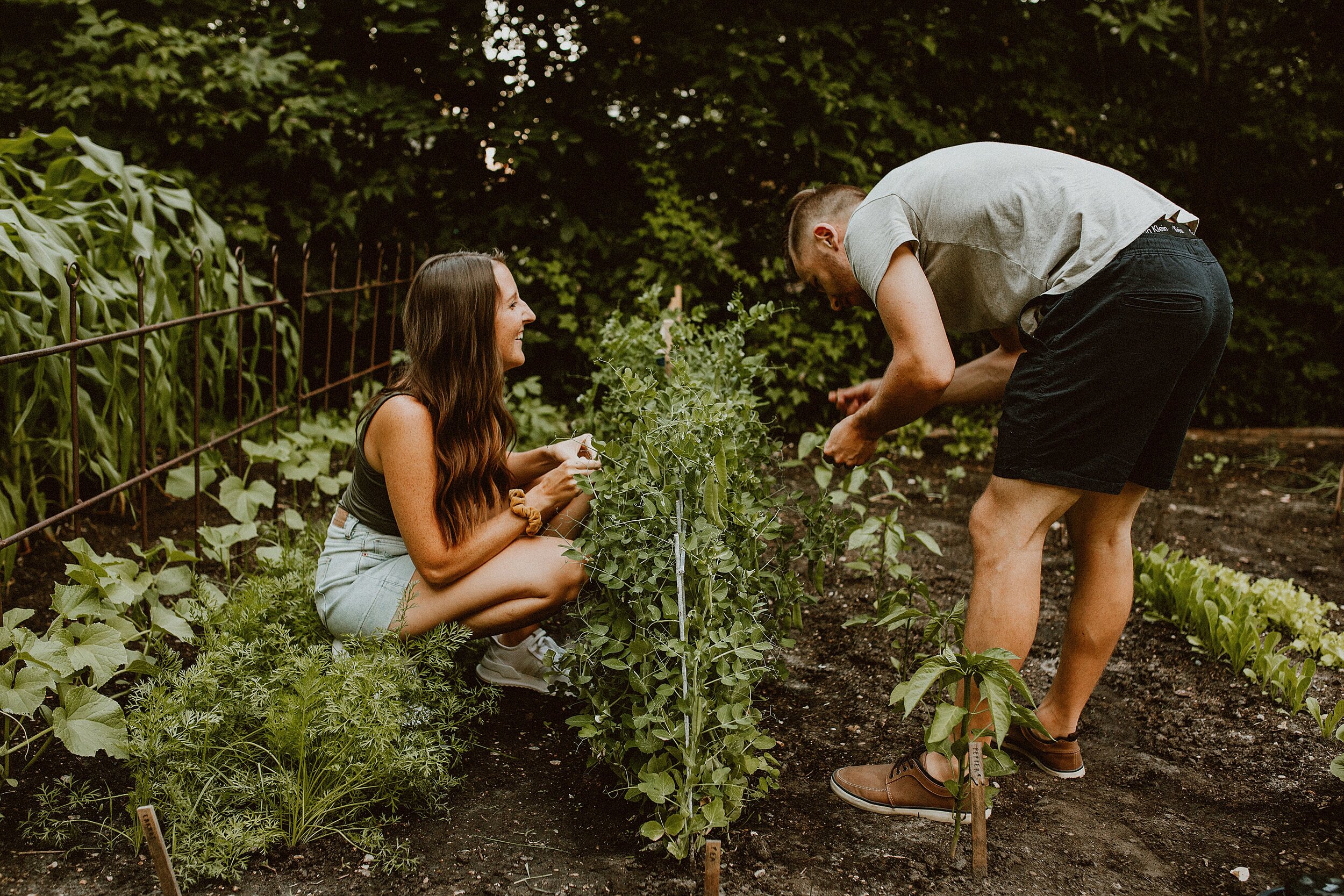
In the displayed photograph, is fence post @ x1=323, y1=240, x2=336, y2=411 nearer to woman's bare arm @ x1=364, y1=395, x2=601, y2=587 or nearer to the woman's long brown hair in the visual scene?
the woman's long brown hair

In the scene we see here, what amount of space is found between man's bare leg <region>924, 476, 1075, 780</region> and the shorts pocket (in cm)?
38

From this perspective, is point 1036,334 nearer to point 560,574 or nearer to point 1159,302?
point 1159,302

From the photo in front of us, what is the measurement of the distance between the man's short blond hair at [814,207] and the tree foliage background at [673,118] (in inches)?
96.0

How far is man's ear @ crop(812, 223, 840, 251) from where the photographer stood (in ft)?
6.79

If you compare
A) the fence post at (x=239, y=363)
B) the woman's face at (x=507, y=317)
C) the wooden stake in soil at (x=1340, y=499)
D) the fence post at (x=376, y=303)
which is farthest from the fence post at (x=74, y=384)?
the wooden stake in soil at (x=1340, y=499)

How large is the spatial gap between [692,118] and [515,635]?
339cm

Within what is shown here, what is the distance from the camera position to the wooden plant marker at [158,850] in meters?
1.44

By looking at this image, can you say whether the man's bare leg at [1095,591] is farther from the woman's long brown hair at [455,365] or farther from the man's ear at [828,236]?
the woman's long brown hair at [455,365]

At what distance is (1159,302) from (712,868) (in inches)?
52.5

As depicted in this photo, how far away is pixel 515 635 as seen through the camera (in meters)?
2.36

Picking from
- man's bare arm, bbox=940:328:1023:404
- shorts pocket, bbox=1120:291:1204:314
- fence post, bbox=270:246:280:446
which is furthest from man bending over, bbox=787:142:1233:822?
fence post, bbox=270:246:280:446

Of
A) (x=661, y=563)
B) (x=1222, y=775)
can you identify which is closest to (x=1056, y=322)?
(x=661, y=563)

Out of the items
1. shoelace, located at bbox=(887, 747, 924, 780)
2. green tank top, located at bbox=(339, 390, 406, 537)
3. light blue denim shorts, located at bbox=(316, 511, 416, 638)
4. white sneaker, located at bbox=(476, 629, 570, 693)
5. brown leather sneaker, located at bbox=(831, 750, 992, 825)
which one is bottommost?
white sneaker, located at bbox=(476, 629, 570, 693)

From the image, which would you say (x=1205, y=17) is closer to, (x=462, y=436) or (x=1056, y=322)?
(x=1056, y=322)
